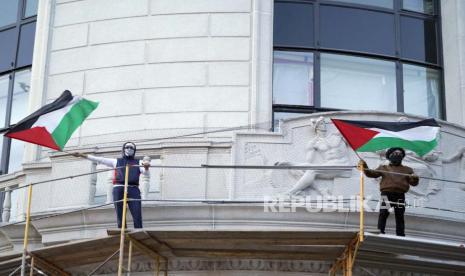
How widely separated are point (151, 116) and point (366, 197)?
14.0 ft

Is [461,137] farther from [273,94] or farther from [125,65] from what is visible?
[125,65]

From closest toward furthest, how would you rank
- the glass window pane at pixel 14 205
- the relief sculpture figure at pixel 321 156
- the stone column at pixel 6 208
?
1. the relief sculpture figure at pixel 321 156
2. the stone column at pixel 6 208
3. the glass window pane at pixel 14 205

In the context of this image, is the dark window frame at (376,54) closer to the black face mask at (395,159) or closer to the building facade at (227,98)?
the building facade at (227,98)

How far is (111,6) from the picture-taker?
2338 centimetres

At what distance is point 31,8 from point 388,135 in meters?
9.14

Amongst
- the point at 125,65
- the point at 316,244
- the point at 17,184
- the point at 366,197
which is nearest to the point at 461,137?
the point at 366,197

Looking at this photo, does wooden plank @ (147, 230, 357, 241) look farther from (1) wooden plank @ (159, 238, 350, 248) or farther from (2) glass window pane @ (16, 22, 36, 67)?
(2) glass window pane @ (16, 22, 36, 67)

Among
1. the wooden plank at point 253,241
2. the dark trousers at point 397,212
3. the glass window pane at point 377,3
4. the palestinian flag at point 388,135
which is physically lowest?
the wooden plank at point 253,241

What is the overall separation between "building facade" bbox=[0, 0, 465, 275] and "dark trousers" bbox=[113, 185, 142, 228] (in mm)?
675

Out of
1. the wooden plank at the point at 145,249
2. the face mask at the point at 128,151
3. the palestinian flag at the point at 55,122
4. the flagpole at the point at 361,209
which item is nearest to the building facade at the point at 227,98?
the wooden plank at the point at 145,249

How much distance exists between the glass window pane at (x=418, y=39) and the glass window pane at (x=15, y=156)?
784 cm

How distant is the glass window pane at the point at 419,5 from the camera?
79.8ft

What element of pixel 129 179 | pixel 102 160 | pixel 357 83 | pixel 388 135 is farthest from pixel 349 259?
pixel 357 83

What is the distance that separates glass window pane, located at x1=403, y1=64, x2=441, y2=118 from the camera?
23625 mm
